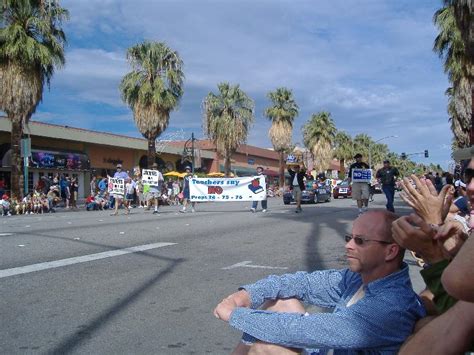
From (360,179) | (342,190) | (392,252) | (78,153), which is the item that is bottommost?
(392,252)

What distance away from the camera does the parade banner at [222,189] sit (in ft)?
70.3

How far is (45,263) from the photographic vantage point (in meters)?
7.44

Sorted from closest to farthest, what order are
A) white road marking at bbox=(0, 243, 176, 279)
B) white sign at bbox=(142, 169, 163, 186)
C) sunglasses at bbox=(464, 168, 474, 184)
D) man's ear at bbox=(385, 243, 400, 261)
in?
1. man's ear at bbox=(385, 243, 400, 261)
2. sunglasses at bbox=(464, 168, 474, 184)
3. white road marking at bbox=(0, 243, 176, 279)
4. white sign at bbox=(142, 169, 163, 186)

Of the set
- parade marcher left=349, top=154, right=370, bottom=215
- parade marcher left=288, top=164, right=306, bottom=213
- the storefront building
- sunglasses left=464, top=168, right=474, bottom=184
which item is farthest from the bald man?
the storefront building

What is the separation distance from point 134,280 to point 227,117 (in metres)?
38.2

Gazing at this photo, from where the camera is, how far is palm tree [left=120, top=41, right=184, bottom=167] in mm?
31750

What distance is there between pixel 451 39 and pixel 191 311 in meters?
23.6

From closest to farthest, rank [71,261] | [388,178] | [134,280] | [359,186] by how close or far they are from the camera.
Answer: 1. [134,280]
2. [71,261]
3. [388,178]
4. [359,186]

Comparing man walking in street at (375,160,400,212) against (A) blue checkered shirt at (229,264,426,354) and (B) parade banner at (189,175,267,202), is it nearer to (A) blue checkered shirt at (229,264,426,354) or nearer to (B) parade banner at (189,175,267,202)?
(B) parade banner at (189,175,267,202)

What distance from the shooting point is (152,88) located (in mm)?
32188

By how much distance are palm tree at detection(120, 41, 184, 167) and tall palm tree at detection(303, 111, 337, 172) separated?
30075 millimetres

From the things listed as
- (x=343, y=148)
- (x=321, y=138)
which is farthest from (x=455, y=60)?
(x=343, y=148)

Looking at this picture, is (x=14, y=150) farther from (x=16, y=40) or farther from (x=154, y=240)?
(x=154, y=240)

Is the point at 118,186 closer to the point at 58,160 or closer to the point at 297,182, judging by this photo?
the point at 297,182
